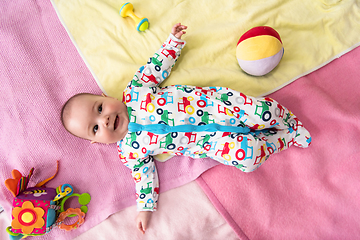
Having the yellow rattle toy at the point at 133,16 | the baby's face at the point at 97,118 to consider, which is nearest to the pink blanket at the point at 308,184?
the baby's face at the point at 97,118

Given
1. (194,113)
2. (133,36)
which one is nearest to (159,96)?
(194,113)

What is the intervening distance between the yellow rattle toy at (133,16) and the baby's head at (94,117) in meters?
0.56

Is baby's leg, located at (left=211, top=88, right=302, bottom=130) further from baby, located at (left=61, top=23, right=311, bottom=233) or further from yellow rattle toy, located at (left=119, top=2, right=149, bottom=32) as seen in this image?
yellow rattle toy, located at (left=119, top=2, right=149, bottom=32)

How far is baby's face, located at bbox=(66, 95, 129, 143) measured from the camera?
3.81ft

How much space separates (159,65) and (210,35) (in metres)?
0.44

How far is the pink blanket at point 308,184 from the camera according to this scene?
131cm

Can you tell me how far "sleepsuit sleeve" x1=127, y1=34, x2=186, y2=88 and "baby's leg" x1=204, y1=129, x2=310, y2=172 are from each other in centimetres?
51

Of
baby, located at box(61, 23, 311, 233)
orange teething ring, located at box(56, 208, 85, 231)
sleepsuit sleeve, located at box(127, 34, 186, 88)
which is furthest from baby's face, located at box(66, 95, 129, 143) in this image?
orange teething ring, located at box(56, 208, 85, 231)

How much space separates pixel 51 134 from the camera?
138 centimetres

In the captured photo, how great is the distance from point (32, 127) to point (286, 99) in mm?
1595

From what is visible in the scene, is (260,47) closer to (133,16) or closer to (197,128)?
(197,128)

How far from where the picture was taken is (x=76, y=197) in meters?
1.35


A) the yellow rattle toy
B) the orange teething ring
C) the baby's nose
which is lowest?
the orange teething ring

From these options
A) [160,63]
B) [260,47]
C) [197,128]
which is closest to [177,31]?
[160,63]
